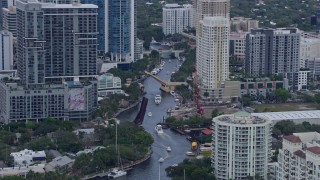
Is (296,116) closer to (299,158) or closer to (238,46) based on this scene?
(299,158)

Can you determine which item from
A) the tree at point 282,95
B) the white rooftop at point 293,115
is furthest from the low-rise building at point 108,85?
the white rooftop at point 293,115

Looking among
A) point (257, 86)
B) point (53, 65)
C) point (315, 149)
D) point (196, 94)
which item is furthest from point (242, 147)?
point (257, 86)

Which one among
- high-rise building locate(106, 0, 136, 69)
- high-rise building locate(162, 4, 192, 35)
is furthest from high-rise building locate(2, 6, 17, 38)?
high-rise building locate(162, 4, 192, 35)

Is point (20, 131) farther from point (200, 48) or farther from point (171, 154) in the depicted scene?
point (200, 48)

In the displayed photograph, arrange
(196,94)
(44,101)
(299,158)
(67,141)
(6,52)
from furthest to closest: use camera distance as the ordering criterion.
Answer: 1. (6,52)
2. (196,94)
3. (44,101)
4. (67,141)
5. (299,158)

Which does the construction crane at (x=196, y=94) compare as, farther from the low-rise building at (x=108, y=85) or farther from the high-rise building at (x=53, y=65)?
the high-rise building at (x=53, y=65)

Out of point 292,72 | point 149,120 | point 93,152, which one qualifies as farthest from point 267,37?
point 93,152
